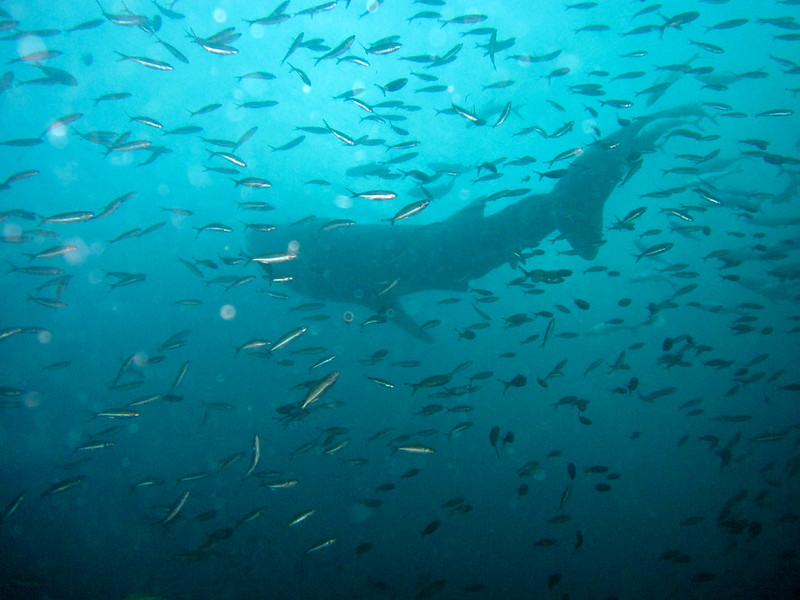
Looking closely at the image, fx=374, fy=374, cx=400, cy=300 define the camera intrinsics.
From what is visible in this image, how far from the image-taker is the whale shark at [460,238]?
9.85 m

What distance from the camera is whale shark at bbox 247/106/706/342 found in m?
9.85

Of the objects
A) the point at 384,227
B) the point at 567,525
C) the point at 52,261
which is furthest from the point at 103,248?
the point at 567,525

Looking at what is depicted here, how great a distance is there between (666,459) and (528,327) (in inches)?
513

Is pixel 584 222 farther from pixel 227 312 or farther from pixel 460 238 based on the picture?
pixel 227 312

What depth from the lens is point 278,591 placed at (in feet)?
44.1

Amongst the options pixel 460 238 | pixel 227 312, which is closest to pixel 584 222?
pixel 460 238

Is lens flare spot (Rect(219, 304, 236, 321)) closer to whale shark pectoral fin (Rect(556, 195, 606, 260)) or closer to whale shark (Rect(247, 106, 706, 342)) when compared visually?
whale shark (Rect(247, 106, 706, 342))

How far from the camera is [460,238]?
36.5 ft

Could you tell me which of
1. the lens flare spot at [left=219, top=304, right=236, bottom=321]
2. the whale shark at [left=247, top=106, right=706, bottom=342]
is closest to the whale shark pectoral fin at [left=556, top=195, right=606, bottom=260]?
the whale shark at [left=247, top=106, right=706, bottom=342]

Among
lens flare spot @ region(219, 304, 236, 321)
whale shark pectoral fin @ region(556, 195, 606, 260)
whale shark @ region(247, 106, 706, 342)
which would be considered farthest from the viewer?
lens flare spot @ region(219, 304, 236, 321)

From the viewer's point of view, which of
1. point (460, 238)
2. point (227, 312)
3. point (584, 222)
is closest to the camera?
point (584, 222)

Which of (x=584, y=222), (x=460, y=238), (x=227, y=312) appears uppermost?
(x=584, y=222)

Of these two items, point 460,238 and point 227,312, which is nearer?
point 460,238

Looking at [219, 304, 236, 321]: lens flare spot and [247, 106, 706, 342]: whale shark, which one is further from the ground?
[247, 106, 706, 342]: whale shark
